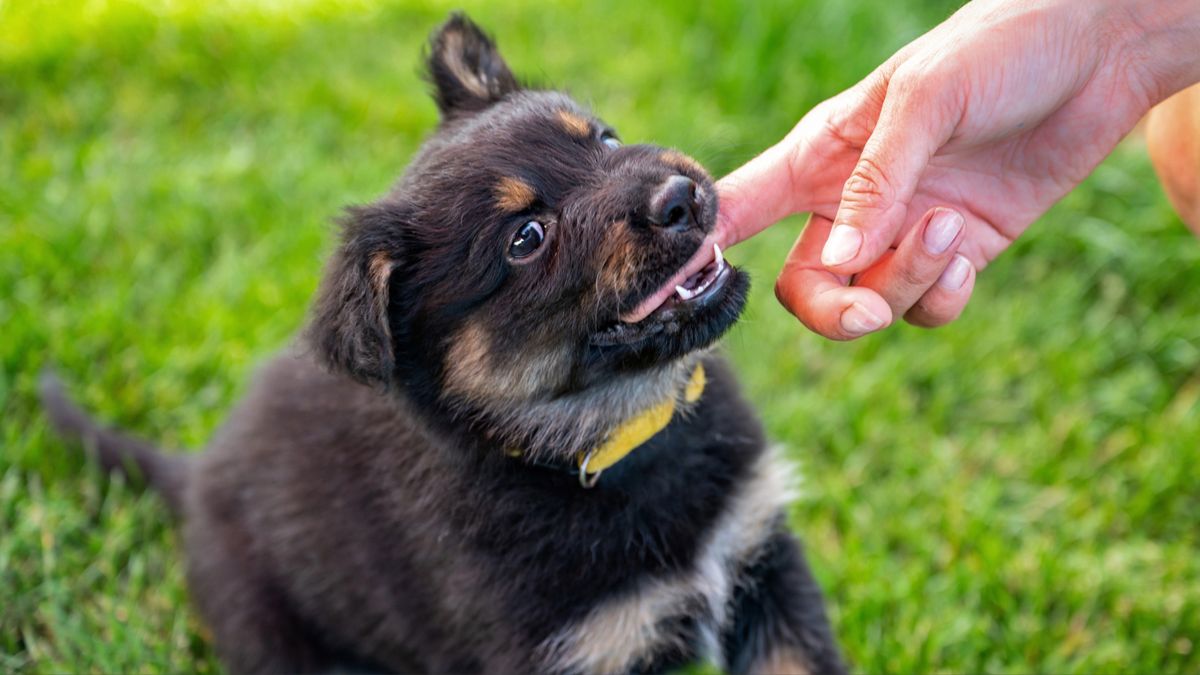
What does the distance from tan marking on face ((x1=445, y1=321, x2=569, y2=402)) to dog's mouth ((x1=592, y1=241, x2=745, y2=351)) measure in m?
0.16

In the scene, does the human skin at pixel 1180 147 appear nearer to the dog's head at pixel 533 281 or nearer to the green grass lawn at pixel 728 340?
the green grass lawn at pixel 728 340

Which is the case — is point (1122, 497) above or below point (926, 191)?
below

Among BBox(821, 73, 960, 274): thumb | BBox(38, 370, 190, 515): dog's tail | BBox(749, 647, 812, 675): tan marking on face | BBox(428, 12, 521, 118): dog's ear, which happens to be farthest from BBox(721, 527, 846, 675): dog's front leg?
BBox(38, 370, 190, 515): dog's tail

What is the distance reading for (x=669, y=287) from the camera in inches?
100

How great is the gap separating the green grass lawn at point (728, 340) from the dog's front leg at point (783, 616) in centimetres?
48

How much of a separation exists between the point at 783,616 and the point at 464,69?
194 centimetres

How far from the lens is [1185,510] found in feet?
12.9

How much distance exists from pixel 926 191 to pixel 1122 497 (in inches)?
69.4

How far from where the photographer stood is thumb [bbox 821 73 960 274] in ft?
8.11

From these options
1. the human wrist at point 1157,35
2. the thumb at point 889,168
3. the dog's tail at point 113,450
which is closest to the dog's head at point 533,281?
the thumb at point 889,168

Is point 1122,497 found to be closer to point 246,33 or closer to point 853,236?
point 853,236

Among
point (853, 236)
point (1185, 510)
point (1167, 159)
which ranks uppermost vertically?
point (853, 236)

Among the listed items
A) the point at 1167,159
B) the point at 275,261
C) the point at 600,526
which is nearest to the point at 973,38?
the point at 1167,159

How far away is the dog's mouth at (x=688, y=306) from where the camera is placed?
2.57 m
